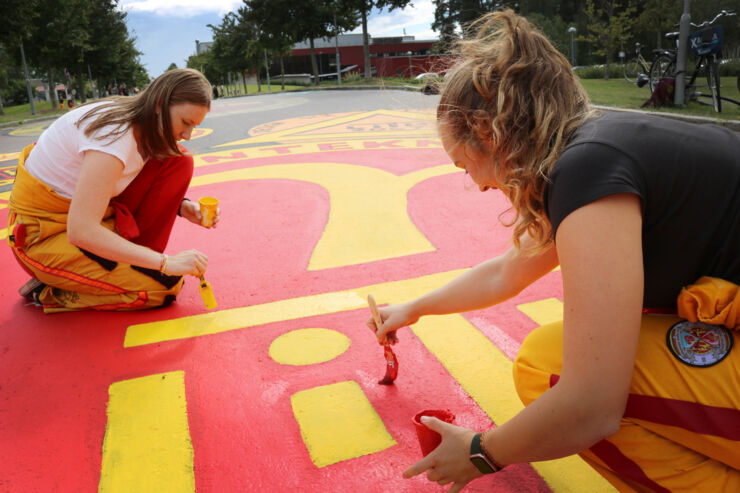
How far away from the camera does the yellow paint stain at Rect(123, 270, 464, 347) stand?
2723 mm

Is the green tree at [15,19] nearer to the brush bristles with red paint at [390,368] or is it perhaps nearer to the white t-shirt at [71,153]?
the white t-shirt at [71,153]

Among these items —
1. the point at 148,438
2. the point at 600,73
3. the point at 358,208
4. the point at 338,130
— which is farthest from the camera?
the point at 600,73

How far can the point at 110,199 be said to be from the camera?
2.77m

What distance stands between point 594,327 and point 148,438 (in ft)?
5.24

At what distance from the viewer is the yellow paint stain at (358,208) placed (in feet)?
12.2

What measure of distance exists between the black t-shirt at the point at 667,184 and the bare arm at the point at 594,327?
52 millimetres

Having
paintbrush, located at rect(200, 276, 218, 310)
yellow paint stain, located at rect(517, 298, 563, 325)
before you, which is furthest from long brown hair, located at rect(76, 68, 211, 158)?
yellow paint stain, located at rect(517, 298, 563, 325)

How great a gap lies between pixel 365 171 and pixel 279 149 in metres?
2.33

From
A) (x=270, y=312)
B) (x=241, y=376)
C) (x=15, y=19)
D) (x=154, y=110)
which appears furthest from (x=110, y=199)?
(x=15, y=19)

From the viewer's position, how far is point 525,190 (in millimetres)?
1239

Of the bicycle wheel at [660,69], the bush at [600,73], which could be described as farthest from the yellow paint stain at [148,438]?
the bush at [600,73]

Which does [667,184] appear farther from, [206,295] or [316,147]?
[316,147]

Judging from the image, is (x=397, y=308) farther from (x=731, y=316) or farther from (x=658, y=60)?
(x=658, y=60)

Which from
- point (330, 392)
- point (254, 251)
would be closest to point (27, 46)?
point (254, 251)
